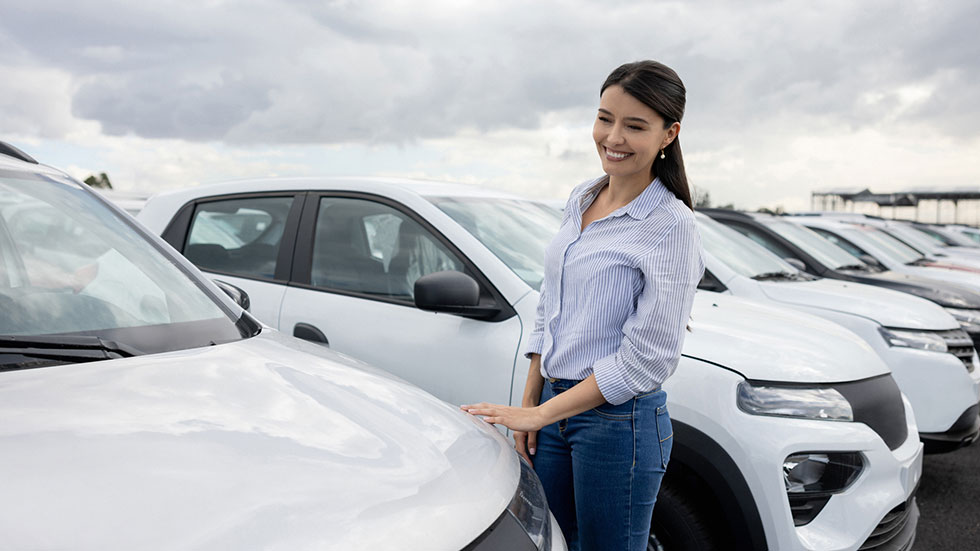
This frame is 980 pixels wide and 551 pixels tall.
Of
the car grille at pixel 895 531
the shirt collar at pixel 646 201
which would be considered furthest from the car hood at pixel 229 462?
the car grille at pixel 895 531

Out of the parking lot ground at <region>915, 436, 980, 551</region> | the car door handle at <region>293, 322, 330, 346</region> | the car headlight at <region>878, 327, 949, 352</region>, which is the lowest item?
the parking lot ground at <region>915, 436, 980, 551</region>

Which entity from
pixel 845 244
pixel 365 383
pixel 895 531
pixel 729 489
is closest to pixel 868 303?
pixel 895 531

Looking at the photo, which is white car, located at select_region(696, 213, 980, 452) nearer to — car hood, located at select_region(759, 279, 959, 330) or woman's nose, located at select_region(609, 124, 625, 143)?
car hood, located at select_region(759, 279, 959, 330)

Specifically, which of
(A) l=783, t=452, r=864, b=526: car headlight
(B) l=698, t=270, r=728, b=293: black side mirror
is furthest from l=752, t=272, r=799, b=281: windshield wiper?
(A) l=783, t=452, r=864, b=526: car headlight

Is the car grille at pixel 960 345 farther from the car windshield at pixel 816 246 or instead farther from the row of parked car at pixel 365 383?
the car windshield at pixel 816 246

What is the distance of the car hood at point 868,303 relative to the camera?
14.8 feet

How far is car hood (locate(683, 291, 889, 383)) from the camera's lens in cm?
248

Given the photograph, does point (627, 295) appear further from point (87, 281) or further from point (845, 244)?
point (845, 244)

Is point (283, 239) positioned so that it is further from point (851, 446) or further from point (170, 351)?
point (851, 446)

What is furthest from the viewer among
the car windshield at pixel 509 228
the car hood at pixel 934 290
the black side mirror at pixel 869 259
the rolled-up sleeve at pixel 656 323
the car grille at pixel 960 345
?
the black side mirror at pixel 869 259

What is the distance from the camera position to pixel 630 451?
179 centimetres

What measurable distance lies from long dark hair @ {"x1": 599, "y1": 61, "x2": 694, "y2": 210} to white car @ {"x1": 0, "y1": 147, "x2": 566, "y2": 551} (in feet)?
2.60

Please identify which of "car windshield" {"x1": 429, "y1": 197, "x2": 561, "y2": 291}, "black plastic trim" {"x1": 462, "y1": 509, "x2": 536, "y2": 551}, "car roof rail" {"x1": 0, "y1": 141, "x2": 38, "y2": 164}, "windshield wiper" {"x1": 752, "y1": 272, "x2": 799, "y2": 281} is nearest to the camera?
"black plastic trim" {"x1": 462, "y1": 509, "x2": 536, "y2": 551}

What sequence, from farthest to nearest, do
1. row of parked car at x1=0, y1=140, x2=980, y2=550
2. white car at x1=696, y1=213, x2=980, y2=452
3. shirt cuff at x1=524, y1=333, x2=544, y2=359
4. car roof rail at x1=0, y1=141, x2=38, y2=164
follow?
white car at x1=696, y1=213, x2=980, y2=452
car roof rail at x1=0, y1=141, x2=38, y2=164
shirt cuff at x1=524, y1=333, x2=544, y2=359
row of parked car at x1=0, y1=140, x2=980, y2=550
